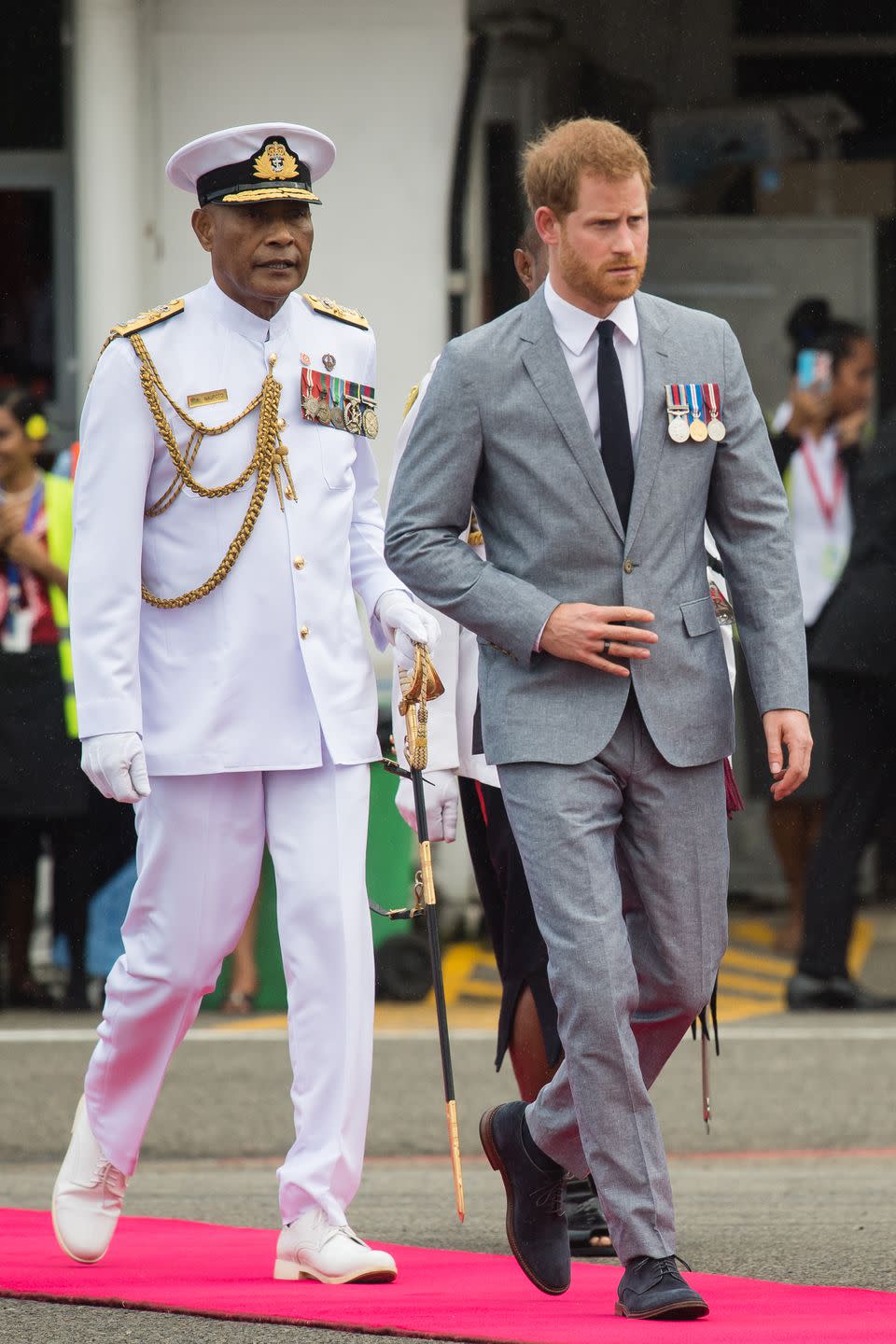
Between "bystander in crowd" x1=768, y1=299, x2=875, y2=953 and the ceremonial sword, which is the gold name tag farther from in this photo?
"bystander in crowd" x1=768, y1=299, x2=875, y2=953

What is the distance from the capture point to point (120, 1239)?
18.0 feet

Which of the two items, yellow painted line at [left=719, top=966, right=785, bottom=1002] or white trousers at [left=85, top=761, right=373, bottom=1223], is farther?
yellow painted line at [left=719, top=966, right=785, bottom=1002]

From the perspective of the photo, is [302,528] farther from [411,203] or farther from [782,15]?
[782,15]

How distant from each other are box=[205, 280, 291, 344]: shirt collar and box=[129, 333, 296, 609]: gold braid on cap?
130mm

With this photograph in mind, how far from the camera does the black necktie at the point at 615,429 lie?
4.62 m

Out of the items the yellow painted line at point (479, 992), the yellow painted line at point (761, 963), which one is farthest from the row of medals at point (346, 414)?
the yellow painted line at point (761, 963)

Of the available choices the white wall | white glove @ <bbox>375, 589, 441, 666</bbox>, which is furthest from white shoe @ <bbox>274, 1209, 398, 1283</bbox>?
the white wall

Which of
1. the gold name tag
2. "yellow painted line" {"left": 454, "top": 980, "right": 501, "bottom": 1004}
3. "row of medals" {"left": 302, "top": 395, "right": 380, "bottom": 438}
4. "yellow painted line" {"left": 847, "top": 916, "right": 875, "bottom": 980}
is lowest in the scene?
"yellow painted line" {"left": 454, "top": 980, "right": 501, "bottom": 1004}

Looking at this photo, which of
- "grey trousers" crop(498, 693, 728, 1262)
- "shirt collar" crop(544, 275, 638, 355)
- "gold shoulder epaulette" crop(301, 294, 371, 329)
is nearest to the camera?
"grey trousers" crop(498, 693, 728, 1262)

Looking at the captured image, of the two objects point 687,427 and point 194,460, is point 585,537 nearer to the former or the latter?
point 687,427

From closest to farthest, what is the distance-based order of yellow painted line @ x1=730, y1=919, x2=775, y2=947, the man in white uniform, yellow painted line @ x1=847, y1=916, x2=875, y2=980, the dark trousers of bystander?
the man in white uniform
the dark trousers of bystander
yellow painted line @ x1=847, y1=916, x2=875, y2=980
yellow painted line @ x1=730, y1=919, x2=775, y2=947

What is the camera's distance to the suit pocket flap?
4645mm

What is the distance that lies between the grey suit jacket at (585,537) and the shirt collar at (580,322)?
0.06 feet

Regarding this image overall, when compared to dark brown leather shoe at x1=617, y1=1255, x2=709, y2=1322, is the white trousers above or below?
above
